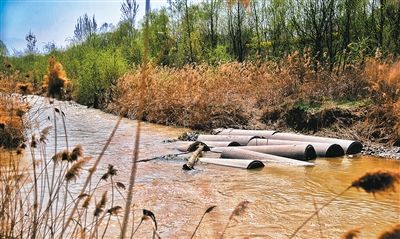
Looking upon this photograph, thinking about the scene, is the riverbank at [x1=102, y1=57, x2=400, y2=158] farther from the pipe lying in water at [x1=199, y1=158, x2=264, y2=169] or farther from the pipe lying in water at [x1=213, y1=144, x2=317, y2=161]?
the pipe lying in water at [x1=199, y1=158, x2=264, y2=169]

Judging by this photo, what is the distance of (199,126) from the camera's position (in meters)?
15.1

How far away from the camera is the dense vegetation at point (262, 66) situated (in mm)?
13074

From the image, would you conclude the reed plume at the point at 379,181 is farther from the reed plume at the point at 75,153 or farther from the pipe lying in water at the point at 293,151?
the pipe lying in water at the point at 293,151

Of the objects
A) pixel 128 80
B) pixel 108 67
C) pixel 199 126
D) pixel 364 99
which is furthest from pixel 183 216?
pixel 108 67

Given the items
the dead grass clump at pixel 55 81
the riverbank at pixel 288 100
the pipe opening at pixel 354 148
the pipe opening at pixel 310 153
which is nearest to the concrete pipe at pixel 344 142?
the pipe opening at pixel 354 148

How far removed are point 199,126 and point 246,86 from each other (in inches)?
94.3

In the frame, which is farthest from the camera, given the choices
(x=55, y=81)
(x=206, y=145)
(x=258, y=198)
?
(x=206, y=145)

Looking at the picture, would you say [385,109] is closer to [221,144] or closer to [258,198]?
[221,144]

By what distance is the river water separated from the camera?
511cm

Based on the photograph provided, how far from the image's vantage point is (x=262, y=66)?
17062 mm

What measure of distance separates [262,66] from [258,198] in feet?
36.8

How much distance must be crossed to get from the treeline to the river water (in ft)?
13.3

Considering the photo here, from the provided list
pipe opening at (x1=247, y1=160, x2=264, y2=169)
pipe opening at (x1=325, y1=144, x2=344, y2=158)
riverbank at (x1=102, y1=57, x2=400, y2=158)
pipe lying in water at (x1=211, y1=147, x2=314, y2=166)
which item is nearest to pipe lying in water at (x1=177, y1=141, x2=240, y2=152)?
pipe lying in water at (x1=211, y1=147, x2=314, y2=166)

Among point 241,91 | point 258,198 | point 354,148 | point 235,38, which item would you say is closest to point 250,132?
point 354,148
